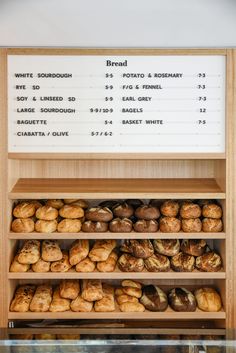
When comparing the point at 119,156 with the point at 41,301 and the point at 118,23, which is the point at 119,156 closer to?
the point at 118,23

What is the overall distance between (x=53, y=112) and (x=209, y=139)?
3.22 ft

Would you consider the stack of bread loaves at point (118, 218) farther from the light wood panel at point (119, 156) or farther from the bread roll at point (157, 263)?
the light wood panel at point (119, 156)

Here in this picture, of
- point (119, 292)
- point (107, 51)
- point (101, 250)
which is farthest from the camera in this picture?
point (119, 292)

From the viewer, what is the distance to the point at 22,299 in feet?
10.1

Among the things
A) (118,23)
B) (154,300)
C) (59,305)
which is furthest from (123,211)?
(118,23)

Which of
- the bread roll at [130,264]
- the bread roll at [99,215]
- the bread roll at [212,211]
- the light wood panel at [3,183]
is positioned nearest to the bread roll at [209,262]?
the bread roll at [212,211]

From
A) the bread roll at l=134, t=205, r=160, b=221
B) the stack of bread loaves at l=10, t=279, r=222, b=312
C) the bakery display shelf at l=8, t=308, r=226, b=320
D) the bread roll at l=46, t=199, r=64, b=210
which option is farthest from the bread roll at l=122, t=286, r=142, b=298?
the bread roll at l=46, t=199, r=64, b=210

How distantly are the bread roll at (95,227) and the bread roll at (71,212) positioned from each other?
0.08 m

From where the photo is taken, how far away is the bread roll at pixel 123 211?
3104 mm

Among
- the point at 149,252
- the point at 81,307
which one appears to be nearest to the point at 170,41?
A: the point at 149,252

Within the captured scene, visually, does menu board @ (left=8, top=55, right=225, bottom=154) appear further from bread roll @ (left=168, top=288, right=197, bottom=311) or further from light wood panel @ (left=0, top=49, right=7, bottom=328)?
bread roll @ (left=168, top=288, right=197, bottom=311)

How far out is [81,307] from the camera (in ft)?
9.84

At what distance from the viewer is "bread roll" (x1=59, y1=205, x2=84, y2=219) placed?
3074 millimetres

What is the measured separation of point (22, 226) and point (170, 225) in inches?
36.3
